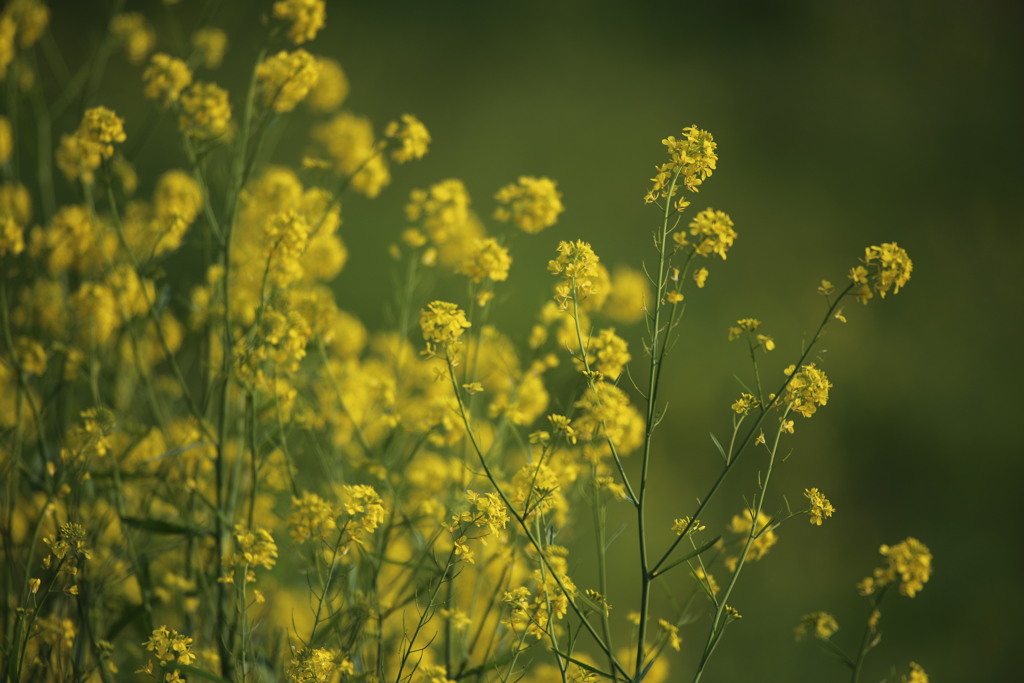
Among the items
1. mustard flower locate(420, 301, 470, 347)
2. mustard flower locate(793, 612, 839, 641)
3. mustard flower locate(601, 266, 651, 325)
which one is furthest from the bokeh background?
mustard flower locate(420, 301, 470, 347)

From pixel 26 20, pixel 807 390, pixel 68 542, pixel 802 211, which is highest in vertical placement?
pixel 26 20

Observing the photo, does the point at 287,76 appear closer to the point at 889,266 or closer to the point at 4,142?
the point at 4,142

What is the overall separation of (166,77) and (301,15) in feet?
0.54

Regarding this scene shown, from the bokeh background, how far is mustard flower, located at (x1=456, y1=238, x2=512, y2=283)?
117cm

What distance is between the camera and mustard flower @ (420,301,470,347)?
67 cm

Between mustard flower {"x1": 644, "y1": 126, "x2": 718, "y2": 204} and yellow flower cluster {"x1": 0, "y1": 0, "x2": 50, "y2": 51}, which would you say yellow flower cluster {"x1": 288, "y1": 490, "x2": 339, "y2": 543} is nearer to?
mustard flower {"x1": 644, "y1": 126, "x2": 718, "y2": 204}

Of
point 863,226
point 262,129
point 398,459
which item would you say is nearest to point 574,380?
point 398,459

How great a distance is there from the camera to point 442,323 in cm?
67

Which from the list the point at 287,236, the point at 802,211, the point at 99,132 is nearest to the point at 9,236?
the point at 99,132

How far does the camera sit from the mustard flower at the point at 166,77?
0.90 metres

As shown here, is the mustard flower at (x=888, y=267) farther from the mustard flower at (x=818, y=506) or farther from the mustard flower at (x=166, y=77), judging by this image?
the mustard flower at (x=166, y=77)

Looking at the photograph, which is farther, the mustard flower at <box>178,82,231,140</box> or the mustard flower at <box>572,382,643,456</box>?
the mustard flower at <box>178,82,231,140</box>

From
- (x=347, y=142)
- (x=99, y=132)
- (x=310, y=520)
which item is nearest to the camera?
(x=310, y=520)

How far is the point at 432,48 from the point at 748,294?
1.15m
